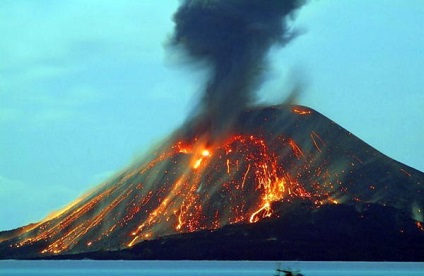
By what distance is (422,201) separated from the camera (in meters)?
102

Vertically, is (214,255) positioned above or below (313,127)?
below

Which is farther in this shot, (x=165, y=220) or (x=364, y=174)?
(x=364, y=174)

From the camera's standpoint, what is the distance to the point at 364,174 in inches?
4134

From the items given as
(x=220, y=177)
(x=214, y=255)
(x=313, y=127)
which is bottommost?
(x=214, y=255)

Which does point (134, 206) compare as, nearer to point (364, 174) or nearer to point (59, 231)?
point (59, 231)

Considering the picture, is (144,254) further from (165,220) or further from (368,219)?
(368,219)

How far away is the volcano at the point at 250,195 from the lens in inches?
3804

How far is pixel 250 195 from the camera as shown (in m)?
96.9

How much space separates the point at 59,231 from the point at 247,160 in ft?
71.5

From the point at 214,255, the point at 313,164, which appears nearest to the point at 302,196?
the point at 313,164

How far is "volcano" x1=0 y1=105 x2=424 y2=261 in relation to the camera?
3804 inches
